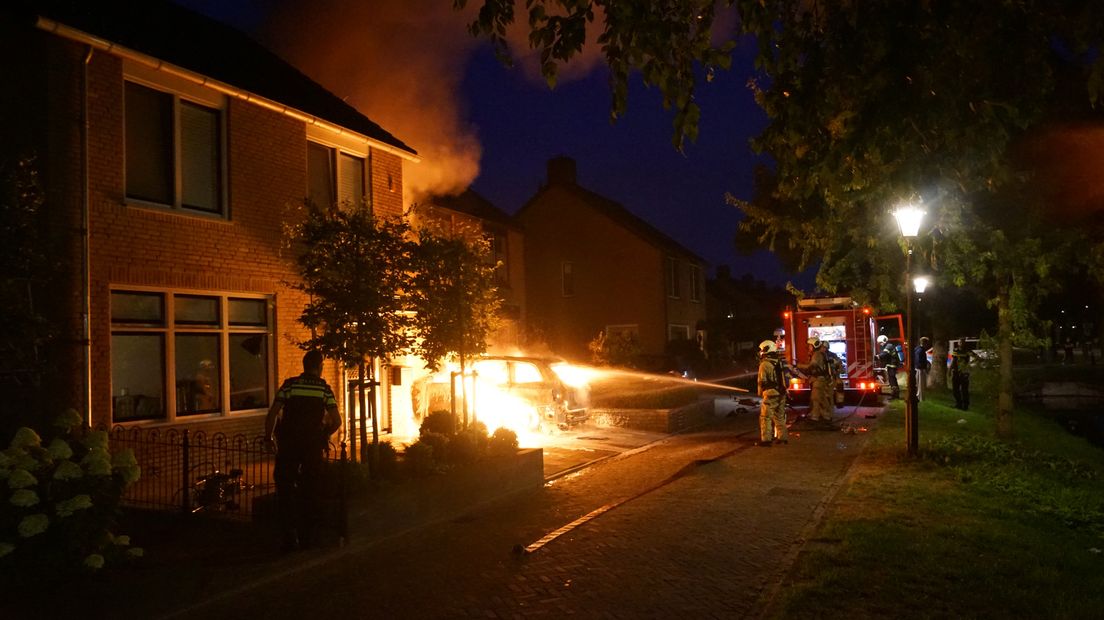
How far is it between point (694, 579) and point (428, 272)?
4420 millimetres

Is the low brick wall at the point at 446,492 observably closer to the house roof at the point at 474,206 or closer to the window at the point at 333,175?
the window at the point at 333,175

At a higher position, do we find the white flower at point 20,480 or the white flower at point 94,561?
the white flower at point 20,480

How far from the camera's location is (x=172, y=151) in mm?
10836

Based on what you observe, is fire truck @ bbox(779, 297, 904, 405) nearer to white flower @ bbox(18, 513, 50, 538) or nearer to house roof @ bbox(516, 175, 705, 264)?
house roof @ bbox(516, 175, 705, 264)

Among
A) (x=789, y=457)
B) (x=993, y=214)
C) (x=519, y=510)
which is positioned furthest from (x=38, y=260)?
(x=993, y=214)

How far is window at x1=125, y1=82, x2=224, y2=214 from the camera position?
34.2 ft

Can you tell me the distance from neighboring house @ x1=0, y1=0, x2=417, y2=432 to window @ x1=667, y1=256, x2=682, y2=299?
21386 millimetres

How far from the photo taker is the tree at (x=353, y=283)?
8.34 metres

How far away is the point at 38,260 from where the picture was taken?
7.02m

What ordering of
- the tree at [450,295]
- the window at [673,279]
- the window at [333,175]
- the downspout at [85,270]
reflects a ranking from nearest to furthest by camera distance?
the tree at [450,295]
the downspout at [85,270]
the window at [333,175]
the window at [673,279]

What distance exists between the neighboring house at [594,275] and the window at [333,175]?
17533mm

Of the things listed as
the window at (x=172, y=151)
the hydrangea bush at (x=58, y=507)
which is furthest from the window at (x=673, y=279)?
the hydrangea bush at (x=58, y=507)

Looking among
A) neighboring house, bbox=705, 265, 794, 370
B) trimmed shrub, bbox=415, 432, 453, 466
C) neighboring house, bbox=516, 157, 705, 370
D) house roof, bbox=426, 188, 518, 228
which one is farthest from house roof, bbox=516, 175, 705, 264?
trimmed shrub, bbox=415, 432, 453, 466

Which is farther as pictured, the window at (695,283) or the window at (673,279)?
the window at (695,283)
